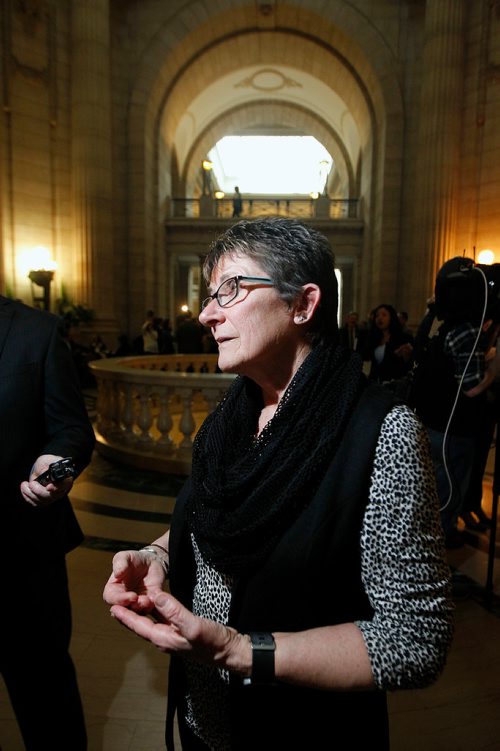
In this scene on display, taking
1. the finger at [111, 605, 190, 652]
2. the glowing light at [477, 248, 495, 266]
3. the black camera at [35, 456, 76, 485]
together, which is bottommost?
the finger at [111, 605, 190, 652]

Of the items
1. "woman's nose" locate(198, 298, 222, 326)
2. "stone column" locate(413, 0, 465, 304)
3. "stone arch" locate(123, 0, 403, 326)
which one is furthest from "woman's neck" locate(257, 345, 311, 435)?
"stone arch" locate(123, 0, 403, 326)

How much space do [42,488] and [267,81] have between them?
74.3ft

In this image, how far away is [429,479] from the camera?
99 cm

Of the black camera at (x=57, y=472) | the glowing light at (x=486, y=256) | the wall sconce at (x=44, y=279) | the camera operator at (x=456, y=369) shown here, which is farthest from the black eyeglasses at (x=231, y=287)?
the glowing light at (x=486, y=256)

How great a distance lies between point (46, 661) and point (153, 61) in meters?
16.2

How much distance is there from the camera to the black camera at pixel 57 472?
1.46 m

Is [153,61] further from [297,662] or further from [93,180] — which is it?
[297,662]

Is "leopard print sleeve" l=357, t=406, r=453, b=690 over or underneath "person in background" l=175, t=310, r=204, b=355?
over

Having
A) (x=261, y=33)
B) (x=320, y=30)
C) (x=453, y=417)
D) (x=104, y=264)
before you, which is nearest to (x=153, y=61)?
(x=261, y=33)

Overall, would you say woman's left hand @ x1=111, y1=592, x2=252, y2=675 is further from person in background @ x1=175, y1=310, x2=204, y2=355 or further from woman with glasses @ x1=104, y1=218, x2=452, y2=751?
person in background @ x1=175, y1=310, x2=204, y2=355

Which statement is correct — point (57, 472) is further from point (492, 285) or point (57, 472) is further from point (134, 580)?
point (492, 285)

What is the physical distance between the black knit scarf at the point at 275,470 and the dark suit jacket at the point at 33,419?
73cm

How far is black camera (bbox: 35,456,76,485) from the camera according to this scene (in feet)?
4.80

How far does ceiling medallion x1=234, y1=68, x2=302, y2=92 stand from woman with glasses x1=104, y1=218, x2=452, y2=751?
21213 millimetres
